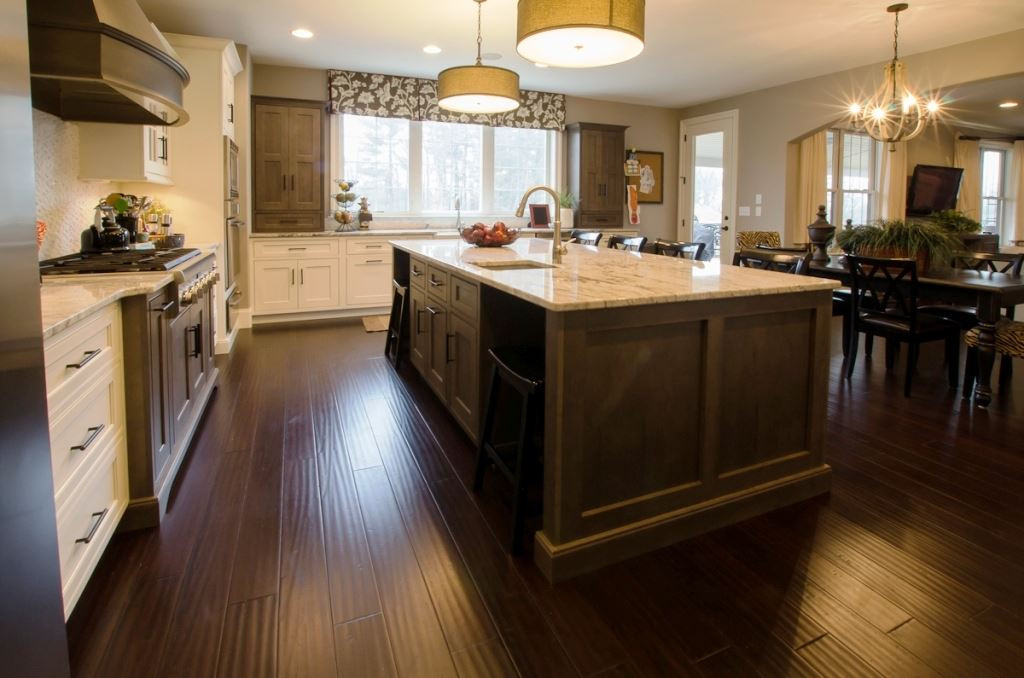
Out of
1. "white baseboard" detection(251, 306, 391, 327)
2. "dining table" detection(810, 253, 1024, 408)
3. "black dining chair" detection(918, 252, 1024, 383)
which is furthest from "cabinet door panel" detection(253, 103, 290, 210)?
"black dining chair" detection(918, 252, 1024, 383)

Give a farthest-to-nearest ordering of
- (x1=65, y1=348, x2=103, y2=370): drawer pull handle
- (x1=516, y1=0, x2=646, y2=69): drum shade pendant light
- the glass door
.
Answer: the glass door
(x1=516, y1=0, x2=646, y2=69): drum shade pendant light
(x1=65, y1=348, x2=103, y2=370): drawer pull handle

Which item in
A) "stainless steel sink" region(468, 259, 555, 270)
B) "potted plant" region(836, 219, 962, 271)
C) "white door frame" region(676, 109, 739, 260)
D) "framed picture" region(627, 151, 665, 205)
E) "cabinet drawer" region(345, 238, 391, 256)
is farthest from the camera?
"framed picture" region(627, 151, 665, 205)

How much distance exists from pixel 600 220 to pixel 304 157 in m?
3.55

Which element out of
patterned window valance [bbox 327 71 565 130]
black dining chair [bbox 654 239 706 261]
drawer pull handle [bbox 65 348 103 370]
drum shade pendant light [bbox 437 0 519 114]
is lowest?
drawer pull handle [bbox 65 348 103 370]

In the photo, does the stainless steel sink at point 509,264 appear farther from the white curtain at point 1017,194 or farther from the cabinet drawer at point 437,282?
the white curtain at point 1017,194

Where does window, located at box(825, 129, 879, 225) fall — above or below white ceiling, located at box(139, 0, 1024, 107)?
below

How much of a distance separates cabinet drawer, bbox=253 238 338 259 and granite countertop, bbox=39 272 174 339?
11.9 feet

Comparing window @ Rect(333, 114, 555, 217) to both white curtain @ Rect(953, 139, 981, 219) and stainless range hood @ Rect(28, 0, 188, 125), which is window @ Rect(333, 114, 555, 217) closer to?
stainless range hood @ Rect(28, 0, 188, 125)

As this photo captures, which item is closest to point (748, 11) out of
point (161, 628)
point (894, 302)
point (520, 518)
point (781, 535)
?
point (894, 302)

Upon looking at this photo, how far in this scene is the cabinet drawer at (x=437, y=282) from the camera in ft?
10.1

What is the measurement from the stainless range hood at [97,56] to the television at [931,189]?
9619mm

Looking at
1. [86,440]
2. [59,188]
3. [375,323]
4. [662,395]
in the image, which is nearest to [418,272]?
[59,188]

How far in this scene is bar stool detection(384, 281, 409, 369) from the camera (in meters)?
4.35

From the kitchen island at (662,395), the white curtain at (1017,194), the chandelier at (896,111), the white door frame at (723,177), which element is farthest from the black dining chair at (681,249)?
the white curtain at (1017,194)
